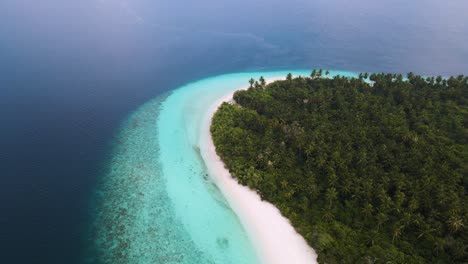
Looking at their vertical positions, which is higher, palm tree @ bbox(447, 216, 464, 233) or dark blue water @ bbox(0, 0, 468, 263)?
dark blue water @ bbox(0, 0, 468, 263)

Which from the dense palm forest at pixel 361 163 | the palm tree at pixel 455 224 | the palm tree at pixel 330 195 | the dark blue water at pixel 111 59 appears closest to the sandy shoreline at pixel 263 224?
the dense palm forest at pixel 361 163

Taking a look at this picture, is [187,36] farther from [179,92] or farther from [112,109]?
[112,109]

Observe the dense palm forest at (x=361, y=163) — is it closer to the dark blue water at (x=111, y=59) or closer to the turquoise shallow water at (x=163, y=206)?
the turquoise shallow water at (x=163, y=206)

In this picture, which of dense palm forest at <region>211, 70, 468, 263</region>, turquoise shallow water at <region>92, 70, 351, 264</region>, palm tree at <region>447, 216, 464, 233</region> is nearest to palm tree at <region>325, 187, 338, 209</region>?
dense palm forest at <region>211, 70, 468, 263</region>

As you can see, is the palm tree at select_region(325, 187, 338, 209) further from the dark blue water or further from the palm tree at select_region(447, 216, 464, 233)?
the dark blue water

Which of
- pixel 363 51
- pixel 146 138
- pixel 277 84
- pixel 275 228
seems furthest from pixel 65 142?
pixel 363 51

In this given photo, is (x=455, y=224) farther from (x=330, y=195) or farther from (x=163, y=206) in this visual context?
(x=163, y=206)
